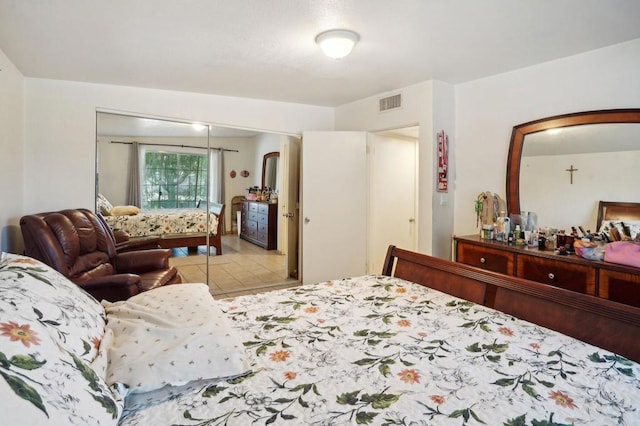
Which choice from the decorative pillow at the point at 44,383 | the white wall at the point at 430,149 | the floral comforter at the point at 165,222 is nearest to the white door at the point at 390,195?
the white wall at the point at 430,149

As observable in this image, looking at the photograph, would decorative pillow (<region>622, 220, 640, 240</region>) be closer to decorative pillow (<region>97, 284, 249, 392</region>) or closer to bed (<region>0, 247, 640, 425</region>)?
bed (<region>0, 247, 640, 425</region>)

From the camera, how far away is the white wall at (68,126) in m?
3.23

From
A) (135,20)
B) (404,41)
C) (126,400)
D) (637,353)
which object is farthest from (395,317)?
(135,20)

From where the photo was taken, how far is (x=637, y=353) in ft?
4.12

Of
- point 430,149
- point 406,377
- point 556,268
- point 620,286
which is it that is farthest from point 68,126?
point 620,286

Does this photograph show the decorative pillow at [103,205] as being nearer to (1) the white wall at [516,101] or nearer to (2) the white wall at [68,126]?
(2) the white wall at [68,126]

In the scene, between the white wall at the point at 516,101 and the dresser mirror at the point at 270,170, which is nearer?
the white wall at the point at 516,101

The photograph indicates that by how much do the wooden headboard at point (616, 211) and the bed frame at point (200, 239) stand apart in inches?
148

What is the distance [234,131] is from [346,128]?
4.62 feet

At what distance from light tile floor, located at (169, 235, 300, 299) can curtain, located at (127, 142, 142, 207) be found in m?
0.78

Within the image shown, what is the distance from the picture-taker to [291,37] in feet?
7.86

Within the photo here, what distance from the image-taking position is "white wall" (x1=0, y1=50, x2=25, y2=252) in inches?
105

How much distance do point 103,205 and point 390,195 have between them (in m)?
3.23

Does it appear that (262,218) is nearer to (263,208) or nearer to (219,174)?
(263,208)
